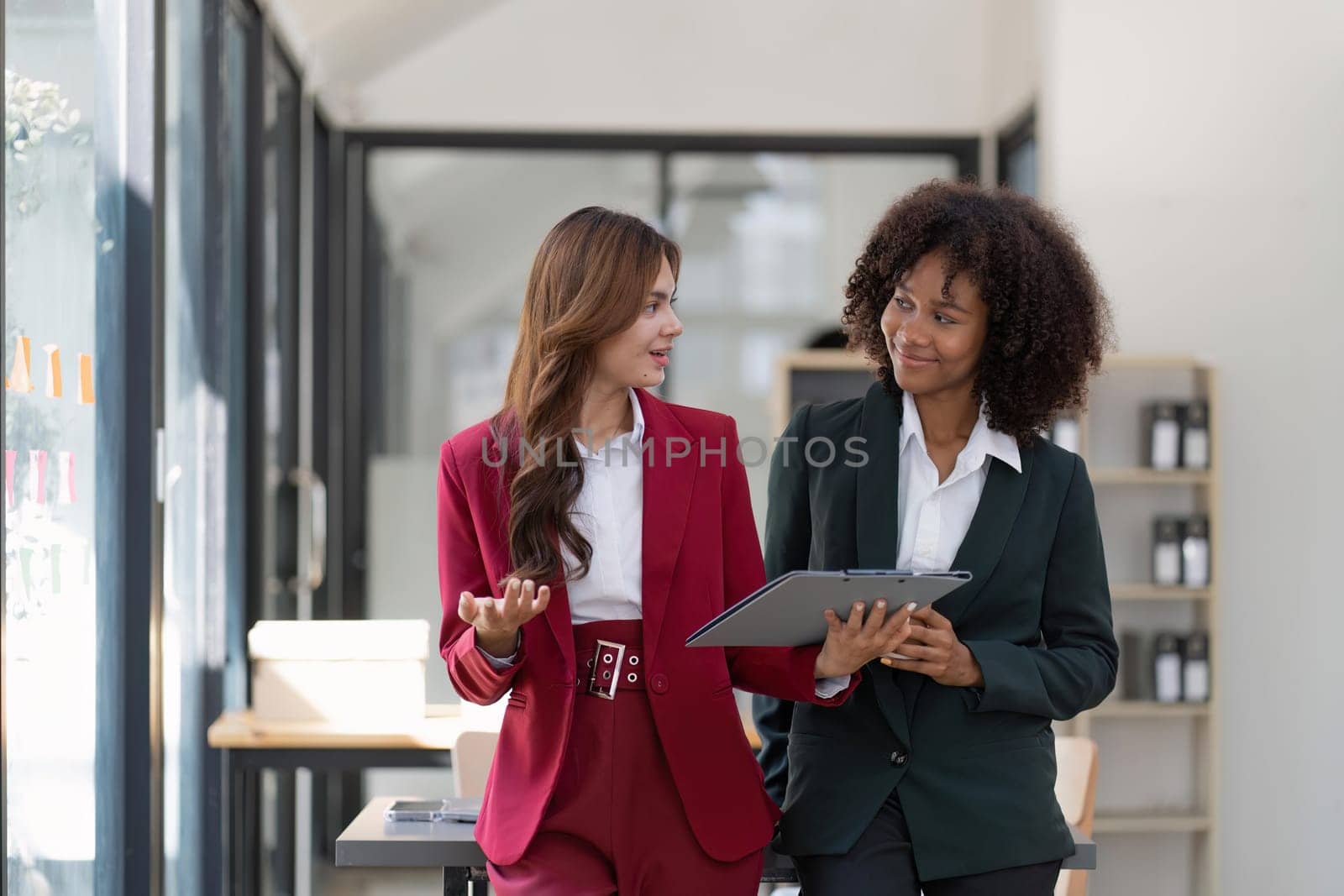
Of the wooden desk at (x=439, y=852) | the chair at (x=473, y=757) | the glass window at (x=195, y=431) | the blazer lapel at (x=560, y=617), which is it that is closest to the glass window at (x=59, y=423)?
the glass window at (x=195, y=431)

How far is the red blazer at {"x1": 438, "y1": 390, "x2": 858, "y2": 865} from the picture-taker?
180cm

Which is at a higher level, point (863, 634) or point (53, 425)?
point (53, 425)

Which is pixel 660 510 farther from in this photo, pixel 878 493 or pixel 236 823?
pixel 236 823

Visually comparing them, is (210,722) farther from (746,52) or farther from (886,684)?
(746,52)

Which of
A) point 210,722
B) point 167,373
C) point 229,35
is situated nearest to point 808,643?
point 167,373

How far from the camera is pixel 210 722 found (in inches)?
146

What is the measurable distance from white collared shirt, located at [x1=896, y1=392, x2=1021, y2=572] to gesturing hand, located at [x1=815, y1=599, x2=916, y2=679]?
0.18 metres

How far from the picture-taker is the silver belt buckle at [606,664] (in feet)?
5.93

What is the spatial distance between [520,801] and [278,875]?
126 inches

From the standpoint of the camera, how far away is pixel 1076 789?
2730 millimetres

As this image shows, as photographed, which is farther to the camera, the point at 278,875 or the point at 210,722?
the point at 278,875

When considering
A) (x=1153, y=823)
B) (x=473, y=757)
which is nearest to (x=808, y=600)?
(x=473, y=757)

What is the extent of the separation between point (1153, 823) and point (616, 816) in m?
3.09

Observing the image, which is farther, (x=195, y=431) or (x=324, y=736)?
(x=195, y=431)
